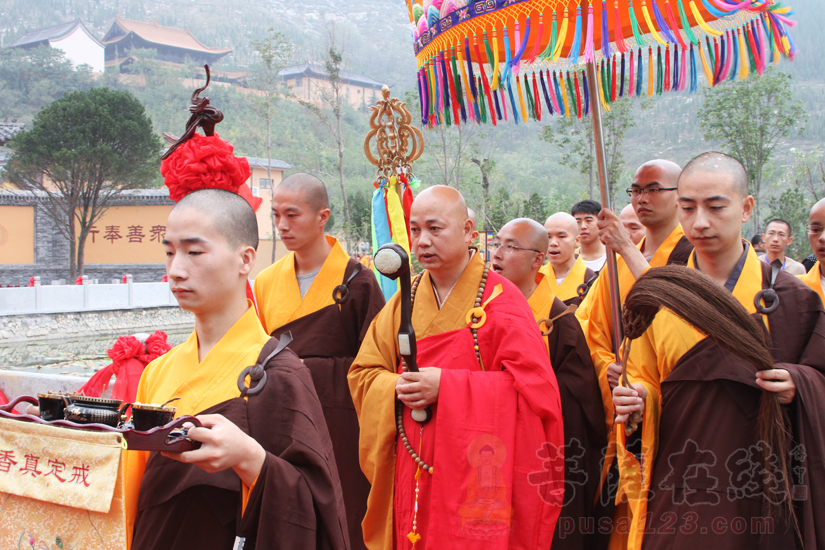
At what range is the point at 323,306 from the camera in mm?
3299

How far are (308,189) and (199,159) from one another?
144cm

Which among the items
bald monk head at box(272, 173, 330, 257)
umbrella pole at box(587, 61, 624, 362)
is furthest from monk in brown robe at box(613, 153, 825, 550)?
Result: bald monk head at box(272, 173, 330, 257)

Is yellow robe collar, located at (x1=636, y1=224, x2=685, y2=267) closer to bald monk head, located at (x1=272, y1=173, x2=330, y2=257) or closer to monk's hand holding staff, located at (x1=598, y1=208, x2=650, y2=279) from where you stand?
monk's hand holding staff, located at (x1=598, y1=208, x2=650, y2=279)

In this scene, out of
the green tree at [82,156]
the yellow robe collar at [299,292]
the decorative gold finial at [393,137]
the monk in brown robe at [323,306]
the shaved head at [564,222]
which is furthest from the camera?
the green tree at [82,156]

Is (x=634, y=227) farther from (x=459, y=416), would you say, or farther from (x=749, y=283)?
(x=459, y=416)

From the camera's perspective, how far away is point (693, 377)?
1.96 m

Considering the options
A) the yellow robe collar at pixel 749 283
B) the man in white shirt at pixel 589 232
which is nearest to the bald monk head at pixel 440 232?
the yellow robe collar at pixel 749 283

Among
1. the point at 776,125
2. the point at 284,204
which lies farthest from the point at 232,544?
the point at 776,125

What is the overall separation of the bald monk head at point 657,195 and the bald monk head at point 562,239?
1.62 metres

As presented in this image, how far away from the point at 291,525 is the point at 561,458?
1.17 meters

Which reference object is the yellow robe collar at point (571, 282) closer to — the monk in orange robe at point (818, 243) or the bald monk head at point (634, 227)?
the bald monk head at point (634, 227)

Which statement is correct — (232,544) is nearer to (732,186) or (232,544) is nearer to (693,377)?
(693,377)

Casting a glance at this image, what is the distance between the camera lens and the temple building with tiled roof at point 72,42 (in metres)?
44.3

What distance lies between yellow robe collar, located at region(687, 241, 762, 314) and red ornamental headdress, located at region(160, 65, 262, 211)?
1721mm
